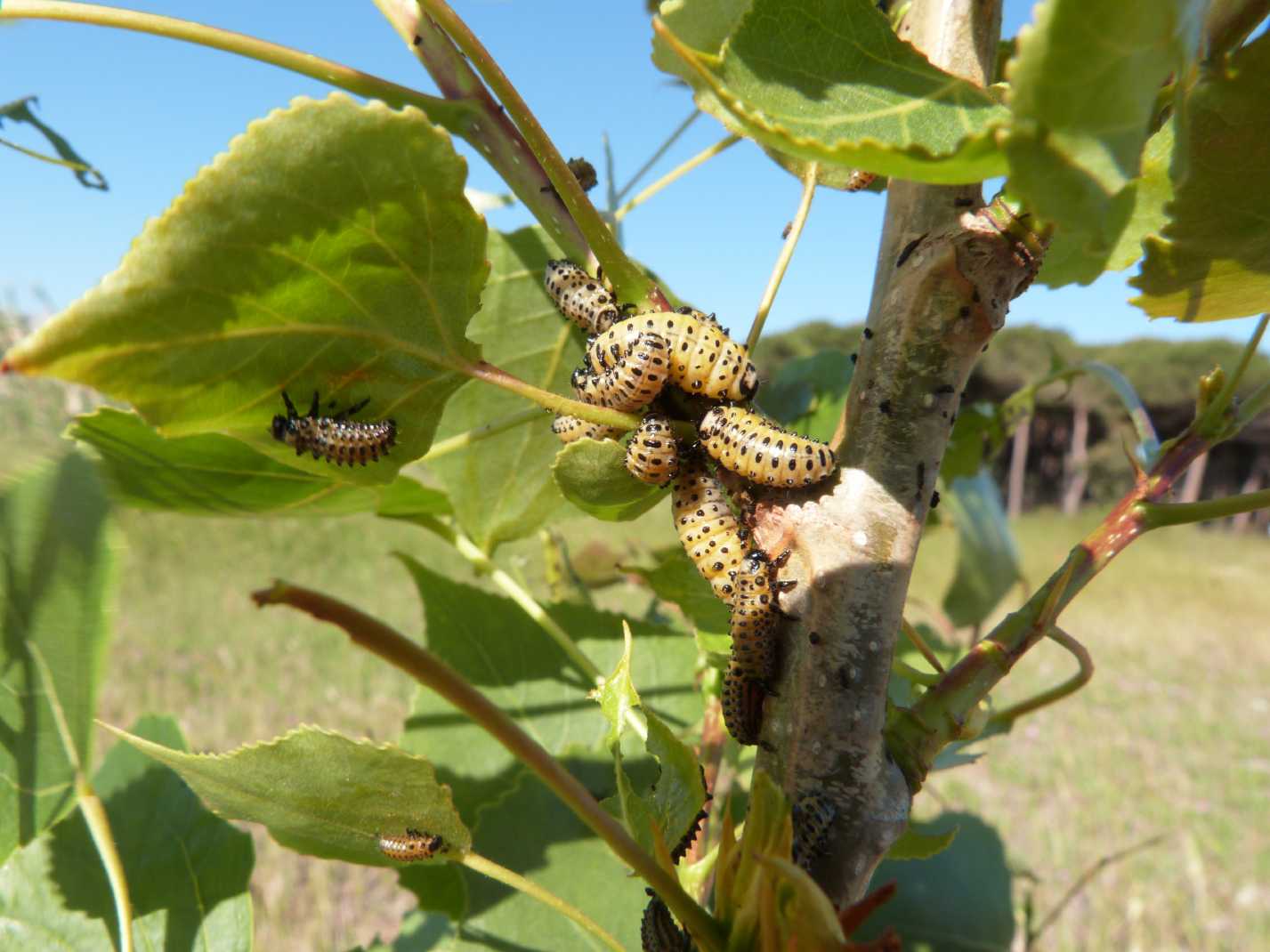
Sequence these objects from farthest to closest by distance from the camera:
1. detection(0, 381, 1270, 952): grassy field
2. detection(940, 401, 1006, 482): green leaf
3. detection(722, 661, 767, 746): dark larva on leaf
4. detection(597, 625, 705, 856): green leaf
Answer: detection(0, 381, 1270, 952): grassy field, detection(940, 401, 1006, 482): green leaf, detection(722, 661, 767, 746): dark larva on leaf, detection(597, 625, 705, 856): green leaf

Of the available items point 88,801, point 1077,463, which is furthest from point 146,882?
point 1077,463

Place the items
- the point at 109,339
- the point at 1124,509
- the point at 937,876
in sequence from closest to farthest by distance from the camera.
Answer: the point at 109,339
the point at 1124,509
the point at 937,876

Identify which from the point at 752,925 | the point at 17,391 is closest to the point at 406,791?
the point at 752,925

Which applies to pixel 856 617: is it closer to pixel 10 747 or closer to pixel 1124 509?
pixel 1124 509

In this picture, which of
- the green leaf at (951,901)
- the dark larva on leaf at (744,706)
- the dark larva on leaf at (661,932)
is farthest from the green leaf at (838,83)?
the green leaf at (951,901)

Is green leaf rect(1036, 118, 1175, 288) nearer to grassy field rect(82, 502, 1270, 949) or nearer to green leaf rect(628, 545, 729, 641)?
green leaf rect(628, 545, 729, 641)

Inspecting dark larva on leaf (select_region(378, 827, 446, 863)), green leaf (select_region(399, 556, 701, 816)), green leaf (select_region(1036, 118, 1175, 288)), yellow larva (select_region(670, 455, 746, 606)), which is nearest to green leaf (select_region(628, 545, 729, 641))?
yellow larva (select_region(670, 455, 746, 606))
